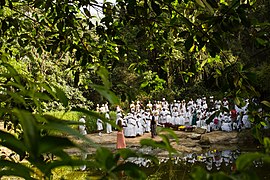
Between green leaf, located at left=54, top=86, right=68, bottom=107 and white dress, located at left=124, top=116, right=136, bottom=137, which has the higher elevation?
white dress, located at left=124, top=116, right=136, bottom=137

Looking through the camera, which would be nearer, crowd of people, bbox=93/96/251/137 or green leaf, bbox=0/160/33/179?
green leaf, bbox=0/160/33/179

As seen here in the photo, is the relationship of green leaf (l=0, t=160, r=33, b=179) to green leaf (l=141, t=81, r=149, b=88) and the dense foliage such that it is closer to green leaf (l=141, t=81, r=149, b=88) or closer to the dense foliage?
the dense foliage

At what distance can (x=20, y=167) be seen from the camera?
2.26 feet

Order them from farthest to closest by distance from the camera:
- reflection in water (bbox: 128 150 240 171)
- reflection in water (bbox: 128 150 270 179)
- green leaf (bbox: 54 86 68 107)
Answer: reflection in water (bbox: 128 150 240 171) → reflection in water (bbox: 128 150 270 179) → green leaf (bbox: 54 86 68 107)

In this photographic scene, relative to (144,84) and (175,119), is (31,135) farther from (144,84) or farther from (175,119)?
(175,119)

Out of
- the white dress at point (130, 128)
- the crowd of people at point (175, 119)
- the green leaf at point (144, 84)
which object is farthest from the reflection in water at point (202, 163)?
the green leaf at point (144, 84)

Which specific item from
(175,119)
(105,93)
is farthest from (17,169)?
(175,119)

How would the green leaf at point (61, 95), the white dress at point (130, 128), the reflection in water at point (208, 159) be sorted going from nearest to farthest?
the green leaf at point (61, 95) → the reflection in water at point (208, 159) → the white dress at point (130, 128)

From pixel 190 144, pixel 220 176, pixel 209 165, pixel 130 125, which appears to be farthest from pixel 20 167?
pixel 130 125

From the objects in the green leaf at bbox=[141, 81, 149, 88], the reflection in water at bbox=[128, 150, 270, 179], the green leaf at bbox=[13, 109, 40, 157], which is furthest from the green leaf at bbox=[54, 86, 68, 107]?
the reflection in water at bbox=[128, 150, 270, 179]

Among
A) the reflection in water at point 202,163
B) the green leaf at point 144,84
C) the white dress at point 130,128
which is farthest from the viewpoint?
the white dress at point 130,128

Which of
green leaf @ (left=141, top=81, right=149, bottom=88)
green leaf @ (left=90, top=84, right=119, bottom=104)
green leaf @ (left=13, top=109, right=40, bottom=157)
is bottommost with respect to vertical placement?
green leaf @ (left=13, top=109, right=40, bottom=157)

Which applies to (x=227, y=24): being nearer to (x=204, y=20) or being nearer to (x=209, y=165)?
(x=204, y=20)

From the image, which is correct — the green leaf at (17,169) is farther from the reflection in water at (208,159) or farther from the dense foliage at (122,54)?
the reflection in water at (208,159)
